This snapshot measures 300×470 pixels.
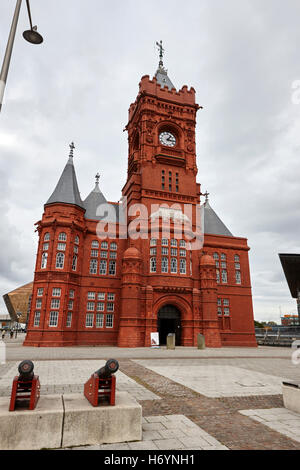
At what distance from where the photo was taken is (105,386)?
5078 millimetres

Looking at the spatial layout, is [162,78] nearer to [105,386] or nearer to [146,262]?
[146,262]

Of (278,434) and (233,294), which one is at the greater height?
(233,294)

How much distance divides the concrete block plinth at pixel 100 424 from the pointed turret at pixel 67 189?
26.8m

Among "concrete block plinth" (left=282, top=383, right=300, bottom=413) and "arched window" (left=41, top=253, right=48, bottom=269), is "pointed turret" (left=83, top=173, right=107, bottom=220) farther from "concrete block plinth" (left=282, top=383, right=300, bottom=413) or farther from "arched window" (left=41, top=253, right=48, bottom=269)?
"concrete block plinth" (left=282, top=383, right=300, bottom=413)

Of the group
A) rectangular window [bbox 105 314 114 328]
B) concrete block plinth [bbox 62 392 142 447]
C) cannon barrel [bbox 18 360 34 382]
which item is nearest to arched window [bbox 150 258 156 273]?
rectangular window [bbox 105 314 114 328]

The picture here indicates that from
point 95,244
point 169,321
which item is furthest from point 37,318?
point 169,321

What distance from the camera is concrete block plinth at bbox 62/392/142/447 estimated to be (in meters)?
4.57

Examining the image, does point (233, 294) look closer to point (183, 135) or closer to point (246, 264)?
point (246, 264)

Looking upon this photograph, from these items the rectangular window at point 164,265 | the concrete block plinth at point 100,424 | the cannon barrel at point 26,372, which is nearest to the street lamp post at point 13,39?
the cannon barrel at point 26,372

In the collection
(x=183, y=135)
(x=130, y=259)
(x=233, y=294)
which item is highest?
(x=183, y=135)

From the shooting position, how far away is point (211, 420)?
6055 millimetres

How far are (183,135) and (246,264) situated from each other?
1852cm
